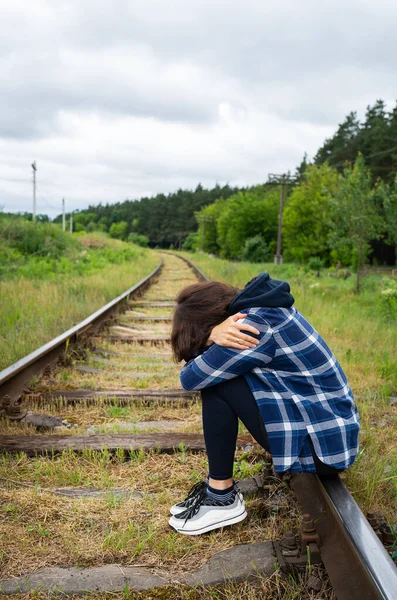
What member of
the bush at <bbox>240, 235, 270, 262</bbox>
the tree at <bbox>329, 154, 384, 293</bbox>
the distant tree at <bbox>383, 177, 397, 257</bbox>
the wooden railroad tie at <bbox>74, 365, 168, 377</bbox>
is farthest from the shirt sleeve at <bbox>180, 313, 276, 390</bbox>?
the bush at <bbox>240, 235, 270, 262</bbox>

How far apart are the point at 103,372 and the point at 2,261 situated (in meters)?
9.14

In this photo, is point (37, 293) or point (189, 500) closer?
point (189, 500)

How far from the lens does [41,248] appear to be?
16422 mm

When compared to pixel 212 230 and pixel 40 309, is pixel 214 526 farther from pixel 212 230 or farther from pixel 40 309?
pixel 212 230

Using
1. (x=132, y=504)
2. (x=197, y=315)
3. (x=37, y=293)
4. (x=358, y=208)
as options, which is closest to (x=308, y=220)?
(x=358, y=208)

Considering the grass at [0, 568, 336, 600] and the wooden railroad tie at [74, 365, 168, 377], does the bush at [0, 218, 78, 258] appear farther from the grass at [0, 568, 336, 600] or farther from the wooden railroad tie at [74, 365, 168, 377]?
the grass at [0, 568, 336, 600]

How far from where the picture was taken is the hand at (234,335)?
77.5 inches

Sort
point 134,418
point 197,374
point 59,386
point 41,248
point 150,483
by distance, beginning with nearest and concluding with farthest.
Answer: point 197,374 < point 150,483 < point 134,418 < point 59,386 < point 41,248

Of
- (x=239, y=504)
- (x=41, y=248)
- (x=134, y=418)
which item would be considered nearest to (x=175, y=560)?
(x=239, y=504)

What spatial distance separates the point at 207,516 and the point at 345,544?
59 cm

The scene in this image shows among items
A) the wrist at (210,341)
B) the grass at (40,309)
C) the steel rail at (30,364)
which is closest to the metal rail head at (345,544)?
the wrist at (210,341)

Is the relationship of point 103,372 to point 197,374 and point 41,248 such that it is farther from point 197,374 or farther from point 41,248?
point 41,248

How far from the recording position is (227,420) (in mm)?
2096

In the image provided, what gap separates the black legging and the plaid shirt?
0.05 metres
